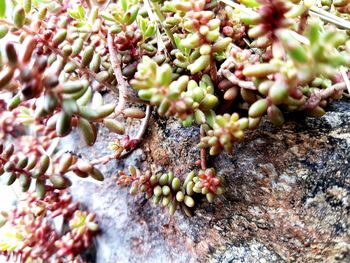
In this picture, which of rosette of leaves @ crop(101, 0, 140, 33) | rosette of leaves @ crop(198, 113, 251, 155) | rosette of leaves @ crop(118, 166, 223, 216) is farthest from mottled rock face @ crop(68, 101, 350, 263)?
rosette of leaves @ crop(101, 0, 140, 33)

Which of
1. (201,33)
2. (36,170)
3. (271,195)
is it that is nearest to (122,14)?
(201,33)

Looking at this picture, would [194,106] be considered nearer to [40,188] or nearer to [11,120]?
[40,188]

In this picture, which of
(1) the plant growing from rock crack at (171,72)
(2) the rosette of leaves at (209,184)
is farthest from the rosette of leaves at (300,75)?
(2) the rosette of leaves at (209,184)

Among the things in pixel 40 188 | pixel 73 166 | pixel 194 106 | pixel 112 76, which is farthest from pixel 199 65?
pixel 40 188

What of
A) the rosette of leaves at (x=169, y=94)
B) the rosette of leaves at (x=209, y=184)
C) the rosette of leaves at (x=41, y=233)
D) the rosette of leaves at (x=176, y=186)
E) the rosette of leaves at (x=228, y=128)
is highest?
the rosette of leaves at (x=169, y=94)

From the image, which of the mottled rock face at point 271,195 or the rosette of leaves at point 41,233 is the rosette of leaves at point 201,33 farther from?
the rosette of leaves at point 41,233

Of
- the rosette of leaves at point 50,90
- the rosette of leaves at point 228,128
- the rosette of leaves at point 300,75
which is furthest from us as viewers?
the rosette of leaves at point 228,128

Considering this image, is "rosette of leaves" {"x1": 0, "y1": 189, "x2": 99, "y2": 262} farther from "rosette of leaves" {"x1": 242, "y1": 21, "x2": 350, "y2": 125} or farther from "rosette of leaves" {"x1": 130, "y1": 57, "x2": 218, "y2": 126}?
"rosette of leaves" {"x1": 242, "y1": 21, "x2": 350, "y2": 125}
